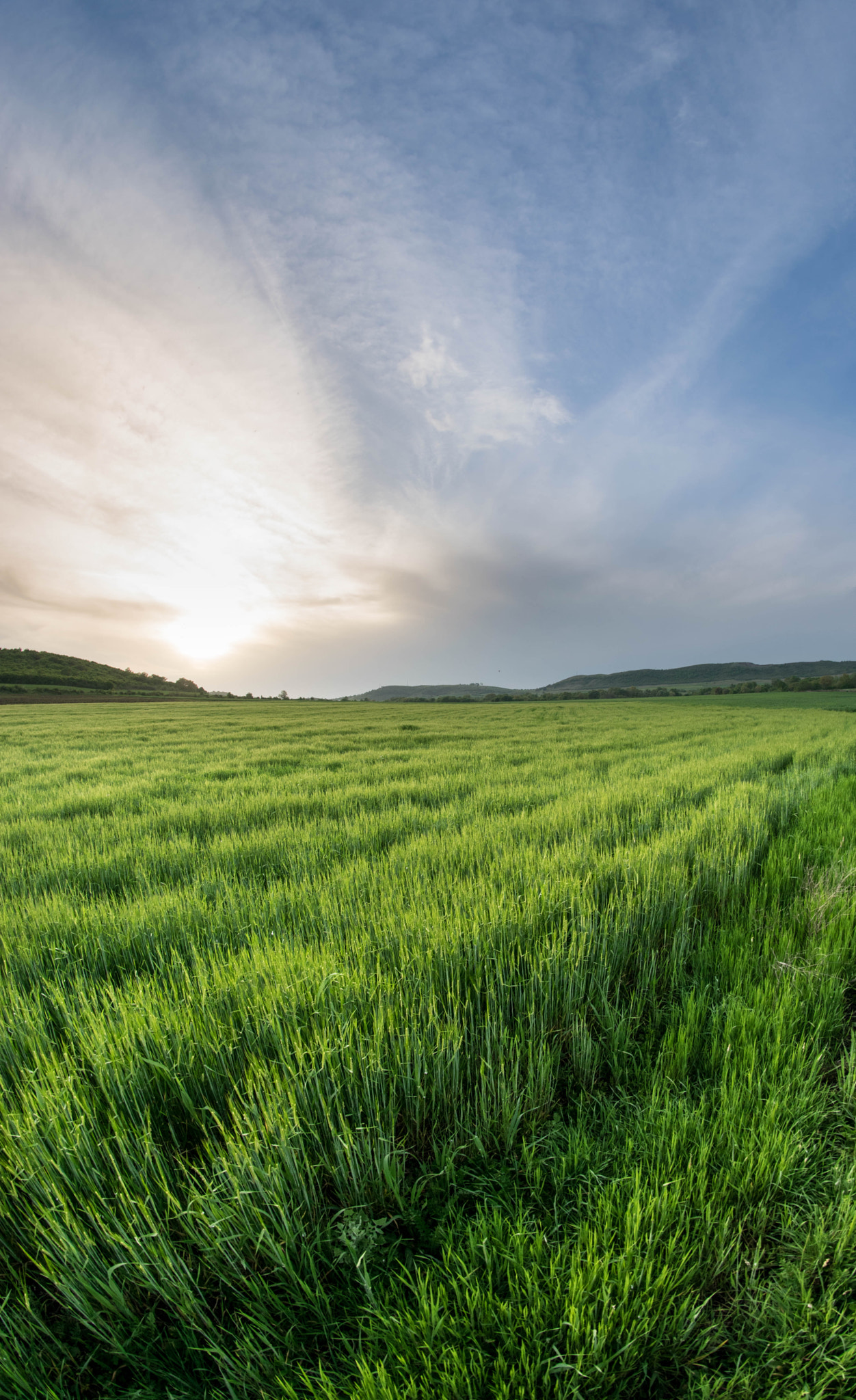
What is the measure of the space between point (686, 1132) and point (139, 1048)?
5.64 ft

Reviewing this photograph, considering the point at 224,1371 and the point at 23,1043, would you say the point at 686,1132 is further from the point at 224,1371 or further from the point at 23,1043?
the point at 23,1043

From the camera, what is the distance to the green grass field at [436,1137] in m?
1.05

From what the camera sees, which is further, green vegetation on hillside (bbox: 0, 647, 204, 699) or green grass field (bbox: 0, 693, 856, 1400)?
→ green vegetation on hillside (bbox: 0, 647, 204, 699)

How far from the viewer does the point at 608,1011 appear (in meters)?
1.98

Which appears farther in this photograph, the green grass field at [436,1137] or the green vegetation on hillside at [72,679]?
the green vegetation on hillside at [72,679]

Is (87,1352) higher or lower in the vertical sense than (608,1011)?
lower

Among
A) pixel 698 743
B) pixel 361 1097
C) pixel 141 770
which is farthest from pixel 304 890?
pixel 698 743

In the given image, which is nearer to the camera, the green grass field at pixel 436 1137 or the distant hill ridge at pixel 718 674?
the green grass field at pixel 436 1137

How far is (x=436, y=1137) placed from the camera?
58.9 inches

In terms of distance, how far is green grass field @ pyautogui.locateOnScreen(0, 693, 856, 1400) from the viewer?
1.05m

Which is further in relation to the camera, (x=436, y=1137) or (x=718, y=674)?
(x=718, y=674)

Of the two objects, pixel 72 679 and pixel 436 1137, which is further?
pixel 72 679

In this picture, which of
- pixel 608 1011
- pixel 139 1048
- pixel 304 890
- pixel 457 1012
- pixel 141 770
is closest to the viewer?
pixel 139 1048

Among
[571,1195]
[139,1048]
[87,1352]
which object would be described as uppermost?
[139,1048]
